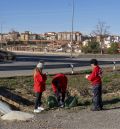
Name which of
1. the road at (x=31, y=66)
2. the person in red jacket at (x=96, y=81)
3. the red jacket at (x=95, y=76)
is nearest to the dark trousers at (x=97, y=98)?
the person in red jacket at (x=96, y=81)

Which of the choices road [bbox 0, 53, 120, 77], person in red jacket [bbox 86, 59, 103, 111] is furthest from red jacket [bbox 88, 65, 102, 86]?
road [bbox 0, 53, 120, 77]

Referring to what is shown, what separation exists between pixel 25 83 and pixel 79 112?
31.3 ft

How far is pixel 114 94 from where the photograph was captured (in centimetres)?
1909

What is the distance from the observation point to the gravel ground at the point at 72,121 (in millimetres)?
11783

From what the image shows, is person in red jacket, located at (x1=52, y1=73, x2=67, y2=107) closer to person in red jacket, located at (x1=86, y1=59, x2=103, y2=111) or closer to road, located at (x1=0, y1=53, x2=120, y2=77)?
person in red jacket, located at (x1=86, y1=59, x2=103, y2=111)

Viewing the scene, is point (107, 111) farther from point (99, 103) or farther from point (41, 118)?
point (41, 118)

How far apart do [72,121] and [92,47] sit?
8813 centimetres

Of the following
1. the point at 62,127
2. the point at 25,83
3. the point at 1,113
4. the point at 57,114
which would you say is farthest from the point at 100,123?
the point at 25,83

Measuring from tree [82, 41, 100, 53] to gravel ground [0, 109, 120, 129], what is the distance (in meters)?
84.0

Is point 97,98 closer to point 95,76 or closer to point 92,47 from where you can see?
point 95,76

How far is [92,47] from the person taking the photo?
3949 inches

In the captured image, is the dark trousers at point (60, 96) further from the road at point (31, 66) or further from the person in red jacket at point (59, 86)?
the road at point (31, 66)

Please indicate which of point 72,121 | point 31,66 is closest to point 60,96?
point 72,121

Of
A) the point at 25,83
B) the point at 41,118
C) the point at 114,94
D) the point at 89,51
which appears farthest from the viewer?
the point at 89,51
